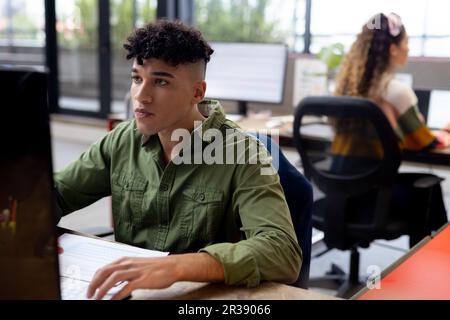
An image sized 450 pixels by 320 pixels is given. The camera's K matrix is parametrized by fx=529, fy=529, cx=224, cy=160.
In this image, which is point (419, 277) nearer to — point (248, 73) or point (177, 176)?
point (177, 176)

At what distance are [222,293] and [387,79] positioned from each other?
5.54ft

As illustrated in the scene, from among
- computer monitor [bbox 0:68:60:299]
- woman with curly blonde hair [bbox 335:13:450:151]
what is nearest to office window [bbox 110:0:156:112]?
woman with curly blonde hair [bbox 335:13:450:151]

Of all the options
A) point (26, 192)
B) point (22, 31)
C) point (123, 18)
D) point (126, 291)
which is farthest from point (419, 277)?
point (22, 31)

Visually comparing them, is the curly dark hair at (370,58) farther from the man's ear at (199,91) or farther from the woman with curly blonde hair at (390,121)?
the man's ear at (199,91)

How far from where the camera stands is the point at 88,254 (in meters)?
1.14

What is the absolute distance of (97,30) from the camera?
4.75 metres

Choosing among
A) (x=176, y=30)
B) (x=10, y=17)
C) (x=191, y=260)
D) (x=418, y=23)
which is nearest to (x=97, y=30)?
(x=10, y=17)

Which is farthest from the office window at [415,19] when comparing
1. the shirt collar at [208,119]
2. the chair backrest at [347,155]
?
the shirt collar at [208,119]

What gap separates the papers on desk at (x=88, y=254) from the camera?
1.05 meters

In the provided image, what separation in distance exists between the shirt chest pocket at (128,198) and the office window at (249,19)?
279cm

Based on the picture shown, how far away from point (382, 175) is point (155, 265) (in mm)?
1472

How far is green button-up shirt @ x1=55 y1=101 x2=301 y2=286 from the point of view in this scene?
3.46 ft

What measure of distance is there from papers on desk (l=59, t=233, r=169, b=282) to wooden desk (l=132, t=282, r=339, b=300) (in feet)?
0.47

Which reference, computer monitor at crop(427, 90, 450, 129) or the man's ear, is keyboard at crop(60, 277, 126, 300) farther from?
computer monitor at crop(427, 90, 450, 129)
